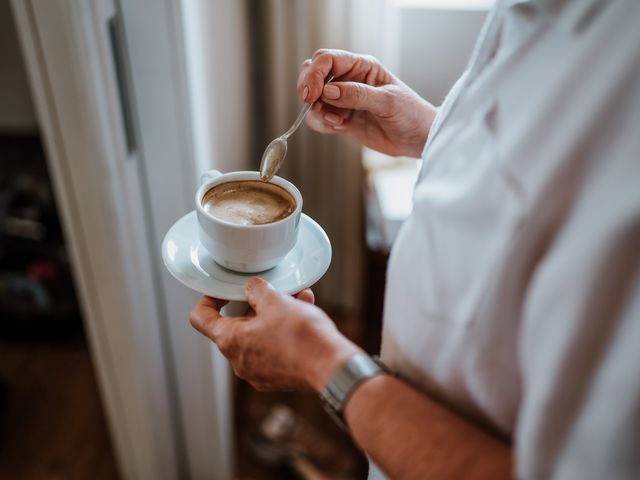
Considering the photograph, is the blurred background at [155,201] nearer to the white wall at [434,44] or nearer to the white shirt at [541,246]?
the white wall at [434,44]

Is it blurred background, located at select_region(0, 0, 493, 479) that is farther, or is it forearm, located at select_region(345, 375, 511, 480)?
blurred background, located at select_region(0, 0, 493, 479)

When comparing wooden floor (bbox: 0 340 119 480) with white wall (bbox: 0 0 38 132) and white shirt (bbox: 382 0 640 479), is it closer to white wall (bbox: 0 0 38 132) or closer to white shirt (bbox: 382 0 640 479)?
white wall (bbox: 0 0 38 132)

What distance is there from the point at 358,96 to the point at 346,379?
0.33 metres

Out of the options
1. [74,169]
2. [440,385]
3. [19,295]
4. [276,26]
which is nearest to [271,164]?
[440,385]

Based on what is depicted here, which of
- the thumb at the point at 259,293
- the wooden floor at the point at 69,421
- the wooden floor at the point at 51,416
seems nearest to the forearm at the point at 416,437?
the thumb at the point at 259,293

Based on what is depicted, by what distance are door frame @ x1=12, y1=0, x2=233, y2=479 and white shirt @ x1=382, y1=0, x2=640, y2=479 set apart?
0.55 m

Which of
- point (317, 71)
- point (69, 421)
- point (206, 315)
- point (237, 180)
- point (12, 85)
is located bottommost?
point (69, 421)

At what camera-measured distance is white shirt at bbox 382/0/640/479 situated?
1.13 ft

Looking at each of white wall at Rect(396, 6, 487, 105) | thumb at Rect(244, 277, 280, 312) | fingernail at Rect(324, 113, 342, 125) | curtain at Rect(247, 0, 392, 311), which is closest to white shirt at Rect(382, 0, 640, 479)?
thumb at Rect(244, 277, 280, 312)

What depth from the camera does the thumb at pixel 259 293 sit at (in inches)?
20.7

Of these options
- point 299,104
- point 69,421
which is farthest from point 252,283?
point 69,421

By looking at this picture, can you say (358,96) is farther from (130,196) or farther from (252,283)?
(130,196)

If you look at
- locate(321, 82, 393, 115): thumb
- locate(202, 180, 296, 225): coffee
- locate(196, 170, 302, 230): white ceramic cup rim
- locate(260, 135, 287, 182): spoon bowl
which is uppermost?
locate(321, 82, 393, 115): thumb

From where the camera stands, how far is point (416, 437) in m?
0.43
